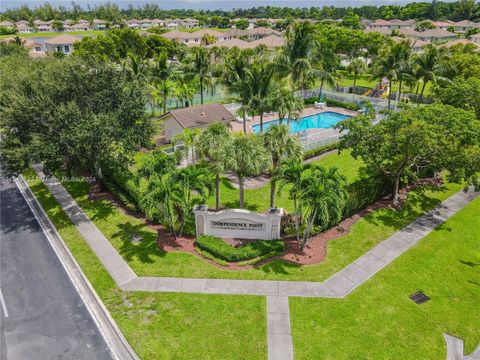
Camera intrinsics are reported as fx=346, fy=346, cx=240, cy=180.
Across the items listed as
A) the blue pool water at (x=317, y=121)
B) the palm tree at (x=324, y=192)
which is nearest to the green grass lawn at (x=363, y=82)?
the blue pool water at (x=317, y=121)

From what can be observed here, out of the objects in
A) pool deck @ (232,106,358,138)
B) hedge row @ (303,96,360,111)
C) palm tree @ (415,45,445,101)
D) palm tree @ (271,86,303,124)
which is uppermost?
palm tree @ (415,45,445,101)

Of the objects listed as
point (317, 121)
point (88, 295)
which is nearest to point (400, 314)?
point (88, 295)

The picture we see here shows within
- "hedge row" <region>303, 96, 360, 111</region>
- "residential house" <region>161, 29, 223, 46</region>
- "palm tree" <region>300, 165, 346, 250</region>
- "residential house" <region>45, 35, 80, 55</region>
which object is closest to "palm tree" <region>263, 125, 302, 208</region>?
"palm tree" <region>300, 165, 346, 250</region>

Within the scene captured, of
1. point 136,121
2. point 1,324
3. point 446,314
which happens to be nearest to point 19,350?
point 1,324

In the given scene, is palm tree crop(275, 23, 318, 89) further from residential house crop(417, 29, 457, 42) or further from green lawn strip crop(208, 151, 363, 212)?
residential house crop(417, 29, 457, 42)

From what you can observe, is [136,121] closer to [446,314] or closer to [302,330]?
[302,330]

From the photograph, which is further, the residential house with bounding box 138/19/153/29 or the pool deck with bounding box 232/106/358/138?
Answer: the residential house with bounding box 138/19/153/29
